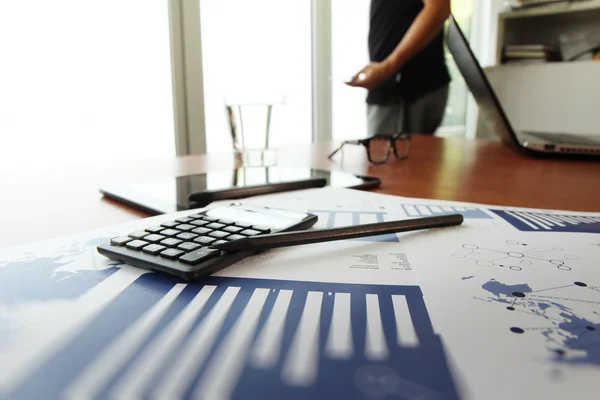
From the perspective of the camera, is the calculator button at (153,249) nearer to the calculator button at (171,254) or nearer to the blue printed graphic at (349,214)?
the calculator button at (171,254)

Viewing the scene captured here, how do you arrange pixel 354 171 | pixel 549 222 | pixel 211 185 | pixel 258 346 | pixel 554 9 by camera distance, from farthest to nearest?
1. pixel 554 9
2. pixel 354 171
3. pixel 211 185
4. pixel 549 222
5. pixel 258 346

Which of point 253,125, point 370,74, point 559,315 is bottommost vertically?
point 559,315

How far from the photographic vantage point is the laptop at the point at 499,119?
83cm

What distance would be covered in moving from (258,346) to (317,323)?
3cm

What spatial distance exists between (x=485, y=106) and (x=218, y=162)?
54cm

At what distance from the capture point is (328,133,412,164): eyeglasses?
2.74 ft

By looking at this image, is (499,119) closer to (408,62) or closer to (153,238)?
(153,238)

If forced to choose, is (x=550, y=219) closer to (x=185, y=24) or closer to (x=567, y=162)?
(x=567, y=162)

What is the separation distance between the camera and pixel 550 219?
435mm

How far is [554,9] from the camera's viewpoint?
2340 millimetres

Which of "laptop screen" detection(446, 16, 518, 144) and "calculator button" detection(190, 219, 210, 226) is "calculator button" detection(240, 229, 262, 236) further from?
"laptop screen" detection(446, 16, 518, 144)

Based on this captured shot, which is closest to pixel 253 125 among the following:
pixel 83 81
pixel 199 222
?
pixel 199 222

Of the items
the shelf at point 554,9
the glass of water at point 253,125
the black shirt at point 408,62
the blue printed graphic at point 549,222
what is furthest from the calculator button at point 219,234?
the shelf at point 554,9

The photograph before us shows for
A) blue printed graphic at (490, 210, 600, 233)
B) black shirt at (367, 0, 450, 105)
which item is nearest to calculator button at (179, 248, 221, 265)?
blue printed graphic at (490, 210, 600, 233)
